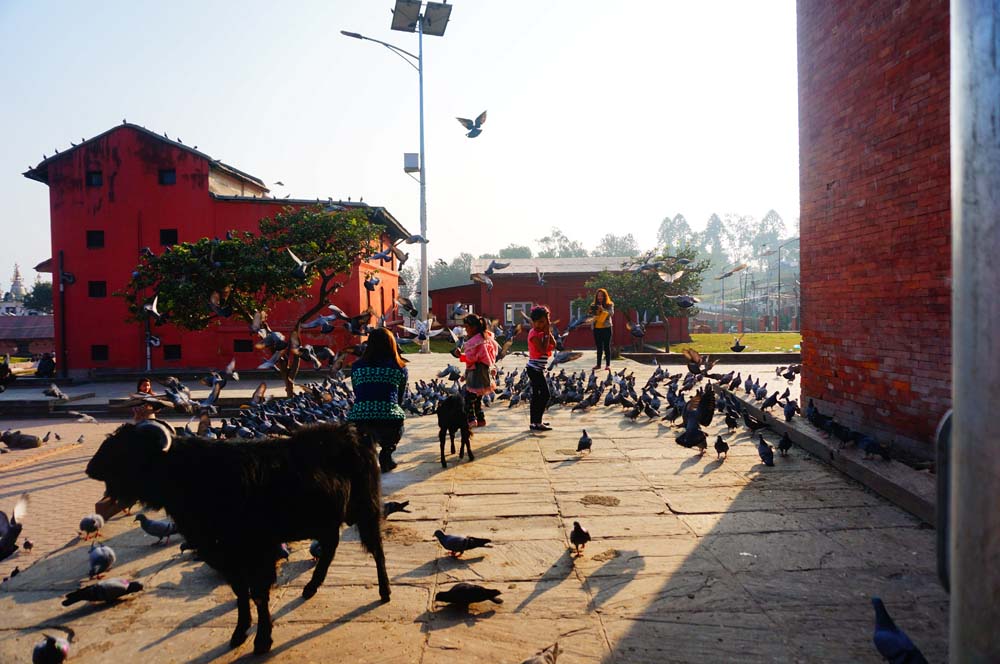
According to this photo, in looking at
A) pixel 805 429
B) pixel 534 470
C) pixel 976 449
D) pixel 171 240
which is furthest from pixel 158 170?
pixel 976 449

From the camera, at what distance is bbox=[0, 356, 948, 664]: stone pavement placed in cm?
323

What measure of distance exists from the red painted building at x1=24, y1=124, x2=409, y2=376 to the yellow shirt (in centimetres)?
1292

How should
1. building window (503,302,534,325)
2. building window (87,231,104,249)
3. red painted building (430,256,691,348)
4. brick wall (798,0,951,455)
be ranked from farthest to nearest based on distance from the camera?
building window (503,302,534,325)
red painted building (430,256,691,348)
building window (87,231,104,249)
brick wall (798,0,951,455)

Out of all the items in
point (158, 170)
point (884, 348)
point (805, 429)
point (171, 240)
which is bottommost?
point (805, 429)

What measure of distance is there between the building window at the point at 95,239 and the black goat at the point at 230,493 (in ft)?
85.6

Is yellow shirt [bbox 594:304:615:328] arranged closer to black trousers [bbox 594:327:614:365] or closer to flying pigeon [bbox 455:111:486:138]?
black trousers [bbox 594:327:614:365]

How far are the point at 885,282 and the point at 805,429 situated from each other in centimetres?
209

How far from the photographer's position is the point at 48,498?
6.98m

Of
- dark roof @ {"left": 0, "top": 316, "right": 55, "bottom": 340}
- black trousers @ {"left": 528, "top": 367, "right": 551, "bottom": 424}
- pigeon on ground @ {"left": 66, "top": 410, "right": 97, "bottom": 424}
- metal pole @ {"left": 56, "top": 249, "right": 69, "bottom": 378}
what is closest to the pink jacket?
black trousers @ {"left": 528, "top": 367, "right": 551, "bottom": 424}

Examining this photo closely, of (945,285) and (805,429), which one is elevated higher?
(945,285)

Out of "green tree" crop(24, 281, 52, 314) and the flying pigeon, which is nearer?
the flying pigeon

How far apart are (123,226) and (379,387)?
78.6ft

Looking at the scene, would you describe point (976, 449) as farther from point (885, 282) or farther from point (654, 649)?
point (885, 282)

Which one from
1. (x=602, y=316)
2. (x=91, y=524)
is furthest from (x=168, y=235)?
(x=91, y=524)
